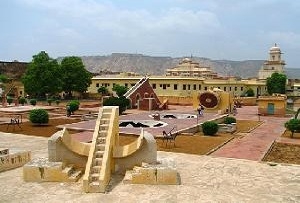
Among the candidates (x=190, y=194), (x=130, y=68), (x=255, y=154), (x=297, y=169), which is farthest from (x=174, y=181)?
(x=130, y=68)

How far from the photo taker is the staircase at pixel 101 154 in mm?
10945

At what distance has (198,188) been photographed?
37.4 ft

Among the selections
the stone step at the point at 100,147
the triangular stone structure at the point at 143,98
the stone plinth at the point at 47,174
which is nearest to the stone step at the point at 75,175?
the stone plinth at the point at 47,174

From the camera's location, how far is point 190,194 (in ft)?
35.6

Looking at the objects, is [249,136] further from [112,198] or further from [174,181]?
[112,198]

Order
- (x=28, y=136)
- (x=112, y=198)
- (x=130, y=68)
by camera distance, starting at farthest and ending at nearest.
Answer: (x=130, y=68) → (x=28, y=136) → (x=112, y=198)

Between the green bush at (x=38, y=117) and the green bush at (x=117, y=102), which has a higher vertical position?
→ the green bush at (x=117, y=102)

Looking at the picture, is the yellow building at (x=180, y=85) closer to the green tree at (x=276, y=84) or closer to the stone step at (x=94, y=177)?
the green tree at (x=276, y=84)

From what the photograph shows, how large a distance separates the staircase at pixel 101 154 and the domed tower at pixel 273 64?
202 ft

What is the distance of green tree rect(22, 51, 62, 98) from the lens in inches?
1804

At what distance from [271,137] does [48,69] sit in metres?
31.1

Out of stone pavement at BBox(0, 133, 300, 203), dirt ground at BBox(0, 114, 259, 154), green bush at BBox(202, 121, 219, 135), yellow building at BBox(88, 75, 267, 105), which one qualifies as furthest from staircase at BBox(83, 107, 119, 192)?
yellow building at BBox(88, 75, 267, 105)

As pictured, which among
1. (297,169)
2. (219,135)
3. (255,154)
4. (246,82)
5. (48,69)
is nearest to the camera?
(297,169)

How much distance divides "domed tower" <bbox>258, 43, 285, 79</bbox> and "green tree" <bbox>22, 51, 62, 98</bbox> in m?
40.3
